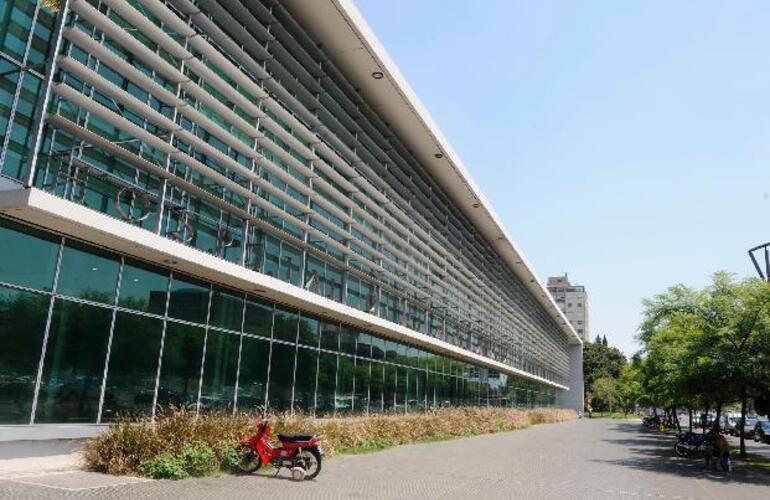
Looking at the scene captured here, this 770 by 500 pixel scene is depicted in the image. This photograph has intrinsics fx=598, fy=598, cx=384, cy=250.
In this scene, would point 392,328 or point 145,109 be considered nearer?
point 145,109

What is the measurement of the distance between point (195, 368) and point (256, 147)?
6325 mm

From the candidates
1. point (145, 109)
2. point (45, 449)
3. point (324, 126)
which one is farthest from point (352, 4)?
point (45, 449)

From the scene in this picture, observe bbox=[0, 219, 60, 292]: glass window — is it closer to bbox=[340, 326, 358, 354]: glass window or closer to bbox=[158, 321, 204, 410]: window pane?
bbox=[158, 321, 204, 410]: window pane

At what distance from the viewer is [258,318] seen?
17906 millimetres

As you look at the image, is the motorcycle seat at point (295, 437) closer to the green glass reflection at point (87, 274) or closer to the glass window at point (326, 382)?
the green glass reflection at point (87, 274)

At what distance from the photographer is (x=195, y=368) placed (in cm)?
1523

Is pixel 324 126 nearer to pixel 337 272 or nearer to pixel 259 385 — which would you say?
pixel 337 272

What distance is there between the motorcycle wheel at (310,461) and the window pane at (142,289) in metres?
4.93

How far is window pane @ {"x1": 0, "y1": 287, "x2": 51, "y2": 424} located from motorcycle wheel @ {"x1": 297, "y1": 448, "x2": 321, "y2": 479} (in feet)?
17.3

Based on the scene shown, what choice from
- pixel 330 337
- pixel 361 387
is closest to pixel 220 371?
pixel 330 337

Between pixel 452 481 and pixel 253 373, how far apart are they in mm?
6816

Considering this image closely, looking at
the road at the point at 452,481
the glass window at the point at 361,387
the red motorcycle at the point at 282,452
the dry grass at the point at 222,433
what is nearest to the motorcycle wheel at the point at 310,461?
the red motorcycle at the point at 282,452

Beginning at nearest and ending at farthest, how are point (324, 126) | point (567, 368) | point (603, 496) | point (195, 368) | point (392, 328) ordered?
1. point (603, 496)
2. point (195, 368)
3. point (324, 126)
4. point (392, 328)
5. point (567, 368)

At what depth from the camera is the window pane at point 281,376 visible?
18234 millimetres
